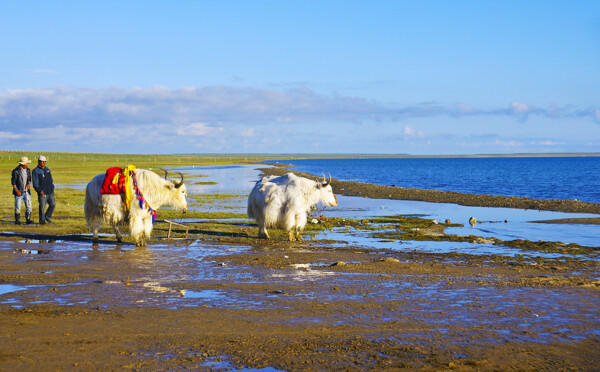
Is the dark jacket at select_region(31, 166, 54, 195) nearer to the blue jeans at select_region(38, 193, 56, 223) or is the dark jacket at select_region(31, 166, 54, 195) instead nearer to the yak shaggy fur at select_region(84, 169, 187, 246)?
the blue jeans at select_region(38, 193, 56, 223)

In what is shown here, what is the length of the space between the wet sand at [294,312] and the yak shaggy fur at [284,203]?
333 cm

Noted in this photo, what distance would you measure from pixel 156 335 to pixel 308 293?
2863 mm

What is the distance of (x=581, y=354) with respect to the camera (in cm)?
598

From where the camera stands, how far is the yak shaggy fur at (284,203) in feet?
51.9

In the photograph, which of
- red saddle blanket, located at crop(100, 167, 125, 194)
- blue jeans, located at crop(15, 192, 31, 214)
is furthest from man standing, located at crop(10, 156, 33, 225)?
red saddle blanket, located at crop(100, 167, 125, 194)

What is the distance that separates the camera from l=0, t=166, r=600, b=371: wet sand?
5824 millimetres

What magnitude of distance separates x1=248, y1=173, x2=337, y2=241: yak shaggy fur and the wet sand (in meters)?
3.33

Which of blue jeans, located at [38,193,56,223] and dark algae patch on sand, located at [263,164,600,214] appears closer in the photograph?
blue jeans, located at [38,193,56,223]

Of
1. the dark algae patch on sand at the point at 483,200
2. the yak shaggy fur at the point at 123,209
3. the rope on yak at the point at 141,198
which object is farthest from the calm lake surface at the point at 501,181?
the rope on yak at the point at 141,198

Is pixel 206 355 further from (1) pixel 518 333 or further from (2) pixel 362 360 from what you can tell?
(1) pixel 518 333

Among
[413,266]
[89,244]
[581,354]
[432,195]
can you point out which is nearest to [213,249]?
[89,244]

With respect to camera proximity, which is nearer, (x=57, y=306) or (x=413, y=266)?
(x=57, y=306)

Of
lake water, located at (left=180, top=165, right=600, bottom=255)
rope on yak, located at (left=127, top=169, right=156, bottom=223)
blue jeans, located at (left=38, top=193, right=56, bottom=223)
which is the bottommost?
lake water, located at (left=180, top=165, right=600, bottom=255)

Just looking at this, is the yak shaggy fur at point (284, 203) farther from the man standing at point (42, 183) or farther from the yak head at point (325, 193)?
the man standing at point (42, 183)
